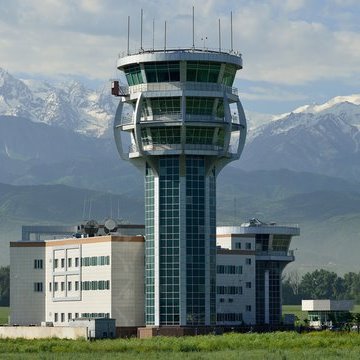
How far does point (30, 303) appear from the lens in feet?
645

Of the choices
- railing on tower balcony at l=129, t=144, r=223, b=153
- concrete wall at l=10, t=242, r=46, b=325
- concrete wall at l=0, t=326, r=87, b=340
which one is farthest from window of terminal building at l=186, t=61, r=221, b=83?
concrete wall at l=10, t=242, r=46, b=325

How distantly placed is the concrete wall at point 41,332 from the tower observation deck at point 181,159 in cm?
1068

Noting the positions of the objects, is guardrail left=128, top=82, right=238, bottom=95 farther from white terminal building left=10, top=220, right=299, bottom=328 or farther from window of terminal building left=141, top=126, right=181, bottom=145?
white terminal building left=10, top=220, right=299, bottom=328

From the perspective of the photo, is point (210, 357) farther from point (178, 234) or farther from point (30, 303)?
point (30, 303)

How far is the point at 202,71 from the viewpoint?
175625 mm

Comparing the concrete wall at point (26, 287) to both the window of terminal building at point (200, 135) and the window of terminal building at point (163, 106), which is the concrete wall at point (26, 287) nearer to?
the window of terminal building at point (163, 106)

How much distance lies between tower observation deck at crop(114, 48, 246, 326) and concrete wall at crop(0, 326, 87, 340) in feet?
35.1

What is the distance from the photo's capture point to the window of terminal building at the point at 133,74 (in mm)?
177750

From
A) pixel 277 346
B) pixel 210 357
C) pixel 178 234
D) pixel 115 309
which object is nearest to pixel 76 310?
pixel 115 309

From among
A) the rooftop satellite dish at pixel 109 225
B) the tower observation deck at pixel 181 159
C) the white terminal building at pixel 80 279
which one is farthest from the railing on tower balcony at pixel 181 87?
the rooftop satellite dish at pixel 109 225

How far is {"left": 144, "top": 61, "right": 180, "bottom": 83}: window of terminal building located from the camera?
6900 inches

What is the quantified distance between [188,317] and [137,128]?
23216 mm

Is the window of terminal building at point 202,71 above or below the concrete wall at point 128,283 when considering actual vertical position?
above

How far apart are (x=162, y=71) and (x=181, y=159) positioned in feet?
35.1
